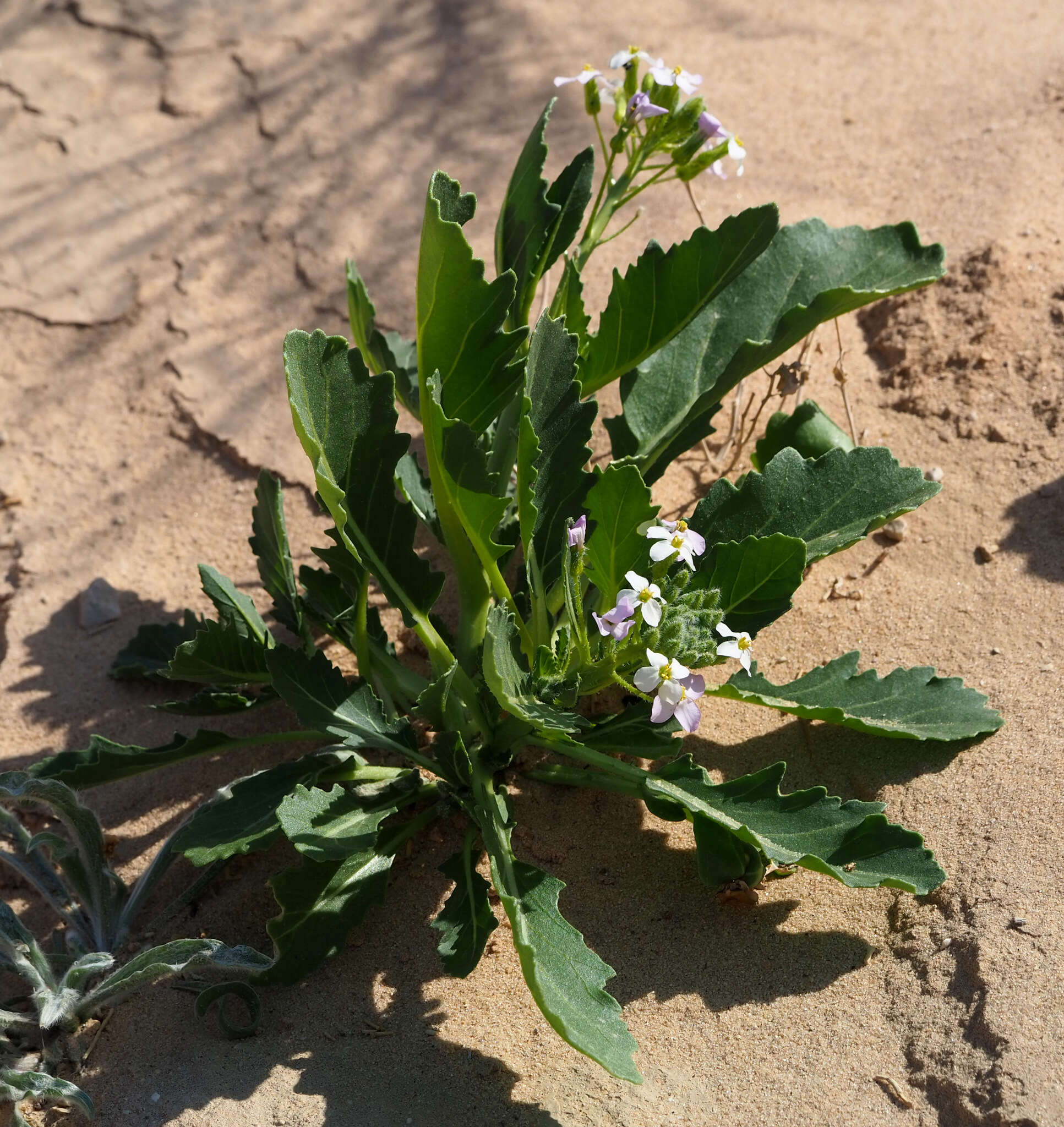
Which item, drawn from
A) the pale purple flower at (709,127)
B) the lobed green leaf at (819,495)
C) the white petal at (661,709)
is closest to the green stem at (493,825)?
the white petal at (661,709)

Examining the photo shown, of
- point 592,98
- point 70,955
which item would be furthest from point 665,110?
point 70,955

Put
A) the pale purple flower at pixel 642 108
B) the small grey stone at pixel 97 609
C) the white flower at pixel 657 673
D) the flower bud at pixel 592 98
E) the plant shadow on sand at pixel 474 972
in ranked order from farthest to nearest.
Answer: the small grey stone at pixel 97 609 < the flower bud at pixel 592 98 < the pale purple flower at pixel 642 108 < the plant shadow on sand at pixel 474 972 < the white flower at pixel 657 673

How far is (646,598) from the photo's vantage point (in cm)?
174

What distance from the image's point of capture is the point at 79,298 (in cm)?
328

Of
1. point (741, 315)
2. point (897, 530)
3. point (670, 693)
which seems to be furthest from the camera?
point (897, 530)

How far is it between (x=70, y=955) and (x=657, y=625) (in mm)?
1212

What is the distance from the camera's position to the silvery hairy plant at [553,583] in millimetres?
1771

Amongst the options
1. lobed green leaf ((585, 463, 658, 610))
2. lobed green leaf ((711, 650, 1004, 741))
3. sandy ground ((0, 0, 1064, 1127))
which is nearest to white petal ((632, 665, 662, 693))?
lobed green leaf ((585, 463, 658, 610))

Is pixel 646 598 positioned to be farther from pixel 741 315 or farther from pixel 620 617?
pixel 741 315

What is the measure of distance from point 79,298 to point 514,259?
5.62ft

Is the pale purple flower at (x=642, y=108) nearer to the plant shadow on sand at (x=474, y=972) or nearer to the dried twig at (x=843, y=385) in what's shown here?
the dried twig at (x=843, y=385)

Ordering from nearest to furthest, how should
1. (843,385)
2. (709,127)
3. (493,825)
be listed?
(493,825) < (709,127) < (843,385)

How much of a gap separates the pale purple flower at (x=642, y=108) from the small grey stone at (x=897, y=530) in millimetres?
980

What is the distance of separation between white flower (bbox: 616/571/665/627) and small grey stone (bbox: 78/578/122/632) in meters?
1.46
